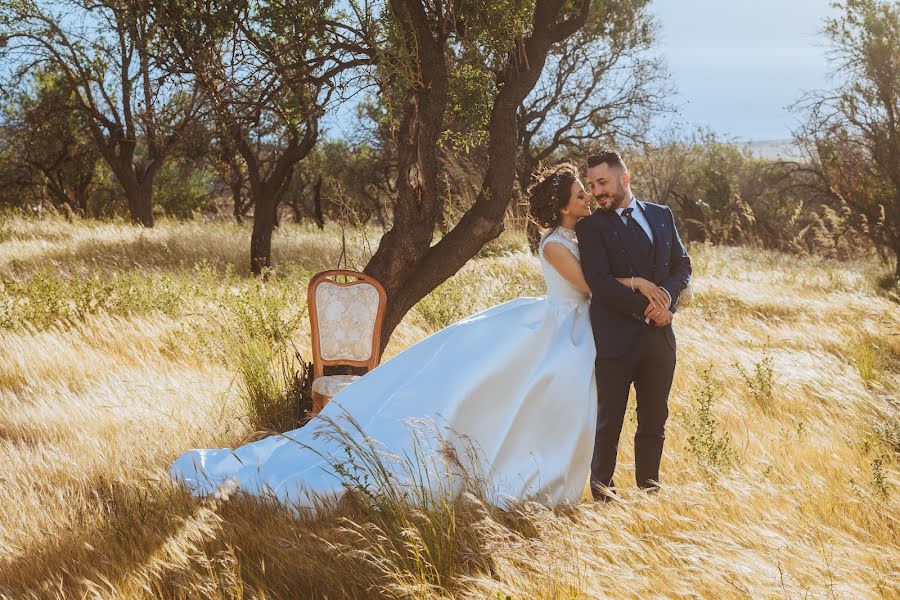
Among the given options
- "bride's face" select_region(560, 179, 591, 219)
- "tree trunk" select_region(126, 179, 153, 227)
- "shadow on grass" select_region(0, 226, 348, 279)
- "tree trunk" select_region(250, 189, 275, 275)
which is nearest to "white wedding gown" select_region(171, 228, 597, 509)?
"bride's face" select_region(560, 179, 591, 219)

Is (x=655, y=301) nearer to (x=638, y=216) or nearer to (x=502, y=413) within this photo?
(x=638, y=216)

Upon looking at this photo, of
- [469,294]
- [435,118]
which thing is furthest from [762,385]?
[469,294]

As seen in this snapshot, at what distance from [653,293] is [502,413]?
0.99m

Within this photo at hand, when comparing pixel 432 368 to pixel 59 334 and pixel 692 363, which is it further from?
pixel 59 334

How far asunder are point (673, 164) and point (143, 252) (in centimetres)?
1746

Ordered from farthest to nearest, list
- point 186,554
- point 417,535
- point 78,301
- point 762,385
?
point 78,301 < point 762,385 < point 186,554 < point 417,535

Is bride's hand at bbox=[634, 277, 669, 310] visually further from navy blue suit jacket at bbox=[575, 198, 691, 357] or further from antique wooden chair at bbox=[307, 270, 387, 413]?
antique wooden chair at bbox=[307, 270, 387, 413]

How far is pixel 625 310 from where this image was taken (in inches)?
147

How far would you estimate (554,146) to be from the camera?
17.5m

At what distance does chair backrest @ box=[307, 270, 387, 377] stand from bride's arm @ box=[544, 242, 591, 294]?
162cm

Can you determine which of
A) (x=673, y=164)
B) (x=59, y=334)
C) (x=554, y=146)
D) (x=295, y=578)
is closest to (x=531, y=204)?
(x=295, y=578)

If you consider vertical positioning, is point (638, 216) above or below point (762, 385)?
above

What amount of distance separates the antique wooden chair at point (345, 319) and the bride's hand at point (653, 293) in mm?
2127

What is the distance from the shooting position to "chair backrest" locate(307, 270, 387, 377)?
535 cm
